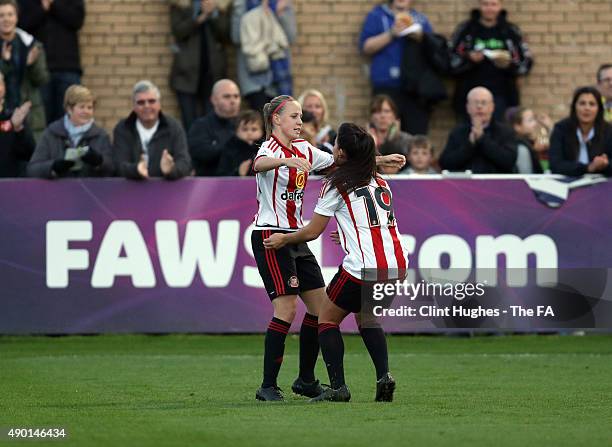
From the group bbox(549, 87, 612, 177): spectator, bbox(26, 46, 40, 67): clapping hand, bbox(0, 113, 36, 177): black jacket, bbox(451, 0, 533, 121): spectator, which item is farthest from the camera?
bbox(451, 0, 533, 121): spectator

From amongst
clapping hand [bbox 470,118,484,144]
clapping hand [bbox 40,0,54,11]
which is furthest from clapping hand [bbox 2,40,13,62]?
clapping hand [bbox 470,118,484,144]

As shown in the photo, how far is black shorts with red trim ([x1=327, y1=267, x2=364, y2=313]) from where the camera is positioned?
365 inches

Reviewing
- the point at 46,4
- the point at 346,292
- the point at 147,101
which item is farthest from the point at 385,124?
the point at 346,292

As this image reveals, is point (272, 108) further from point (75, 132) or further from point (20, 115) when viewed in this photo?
point (20, 115)

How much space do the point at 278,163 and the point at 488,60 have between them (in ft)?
27.8

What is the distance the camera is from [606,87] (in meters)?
16.0

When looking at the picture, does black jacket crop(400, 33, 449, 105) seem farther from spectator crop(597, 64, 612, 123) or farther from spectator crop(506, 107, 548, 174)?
spectator crop(597, 64, 612, 123)

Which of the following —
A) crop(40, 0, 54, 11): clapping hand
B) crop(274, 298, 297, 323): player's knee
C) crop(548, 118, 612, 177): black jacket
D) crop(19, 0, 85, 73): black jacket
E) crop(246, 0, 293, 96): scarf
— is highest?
crop(40, 0, 54, 11): clapping hand

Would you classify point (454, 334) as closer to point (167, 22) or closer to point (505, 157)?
point (505, 157)

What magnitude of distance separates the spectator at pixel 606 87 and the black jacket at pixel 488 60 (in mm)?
1641

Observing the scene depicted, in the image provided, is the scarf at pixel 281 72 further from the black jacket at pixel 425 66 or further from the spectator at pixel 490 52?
the spectator at pixel 490 52

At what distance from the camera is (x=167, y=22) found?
18.2 m

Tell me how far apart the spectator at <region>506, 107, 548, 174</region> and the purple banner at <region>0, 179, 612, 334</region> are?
1.09 m

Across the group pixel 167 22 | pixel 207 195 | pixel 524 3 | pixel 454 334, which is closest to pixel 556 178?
pixel 454 334
